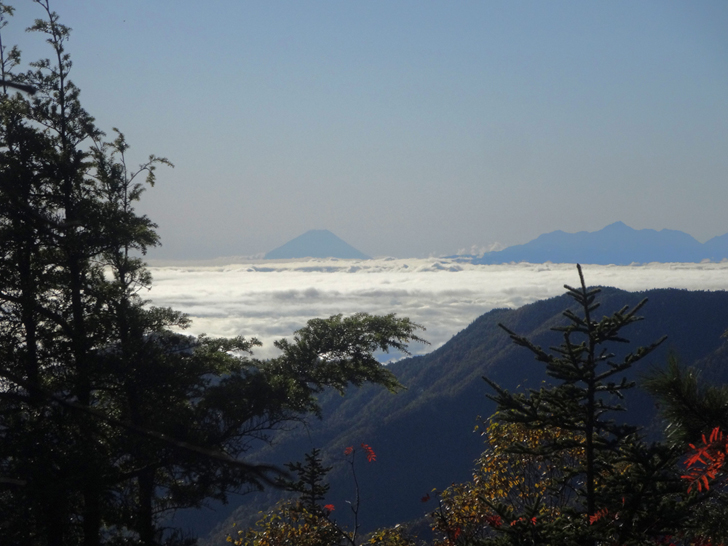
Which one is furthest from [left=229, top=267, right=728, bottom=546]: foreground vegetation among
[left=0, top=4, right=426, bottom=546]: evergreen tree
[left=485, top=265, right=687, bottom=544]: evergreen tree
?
[left=0, top=4, right=426, bottom=546]: evergreen tree

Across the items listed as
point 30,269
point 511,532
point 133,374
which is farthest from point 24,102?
point 511,532

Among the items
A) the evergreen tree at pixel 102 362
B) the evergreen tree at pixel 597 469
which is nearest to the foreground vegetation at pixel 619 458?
the evergreen tree at pixel 597 469

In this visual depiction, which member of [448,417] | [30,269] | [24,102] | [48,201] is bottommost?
[448,417]

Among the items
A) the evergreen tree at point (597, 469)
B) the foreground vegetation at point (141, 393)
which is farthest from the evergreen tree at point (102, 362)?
the evergreen tree at point (597, 469)

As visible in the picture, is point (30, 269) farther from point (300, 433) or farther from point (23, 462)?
point (300, 433)

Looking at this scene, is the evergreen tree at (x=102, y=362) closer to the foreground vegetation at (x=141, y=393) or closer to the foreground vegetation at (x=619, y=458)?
the foreground vegetation at (x=141, y=393)

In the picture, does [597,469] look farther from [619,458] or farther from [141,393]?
[141,393]

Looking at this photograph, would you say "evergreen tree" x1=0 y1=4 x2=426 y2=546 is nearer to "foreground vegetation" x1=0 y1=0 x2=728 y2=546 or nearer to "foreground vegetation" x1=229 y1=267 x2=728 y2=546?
"foreground vegetation" x1=0 y1=0 x2=728 y2=546

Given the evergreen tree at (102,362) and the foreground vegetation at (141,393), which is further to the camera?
the evergreen tree at (102,362)

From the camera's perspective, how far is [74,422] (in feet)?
33.2

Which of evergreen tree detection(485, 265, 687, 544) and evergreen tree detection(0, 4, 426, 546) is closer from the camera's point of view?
evergreen tree detection(485, 265, 687, 544)

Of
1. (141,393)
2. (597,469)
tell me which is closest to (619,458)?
(597,469)

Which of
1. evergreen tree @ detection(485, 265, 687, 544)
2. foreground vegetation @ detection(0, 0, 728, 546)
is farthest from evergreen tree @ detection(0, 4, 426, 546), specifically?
evergreen tree @ detection(485, 265, 687, 544)

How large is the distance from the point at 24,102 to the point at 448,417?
19519 centimetres
